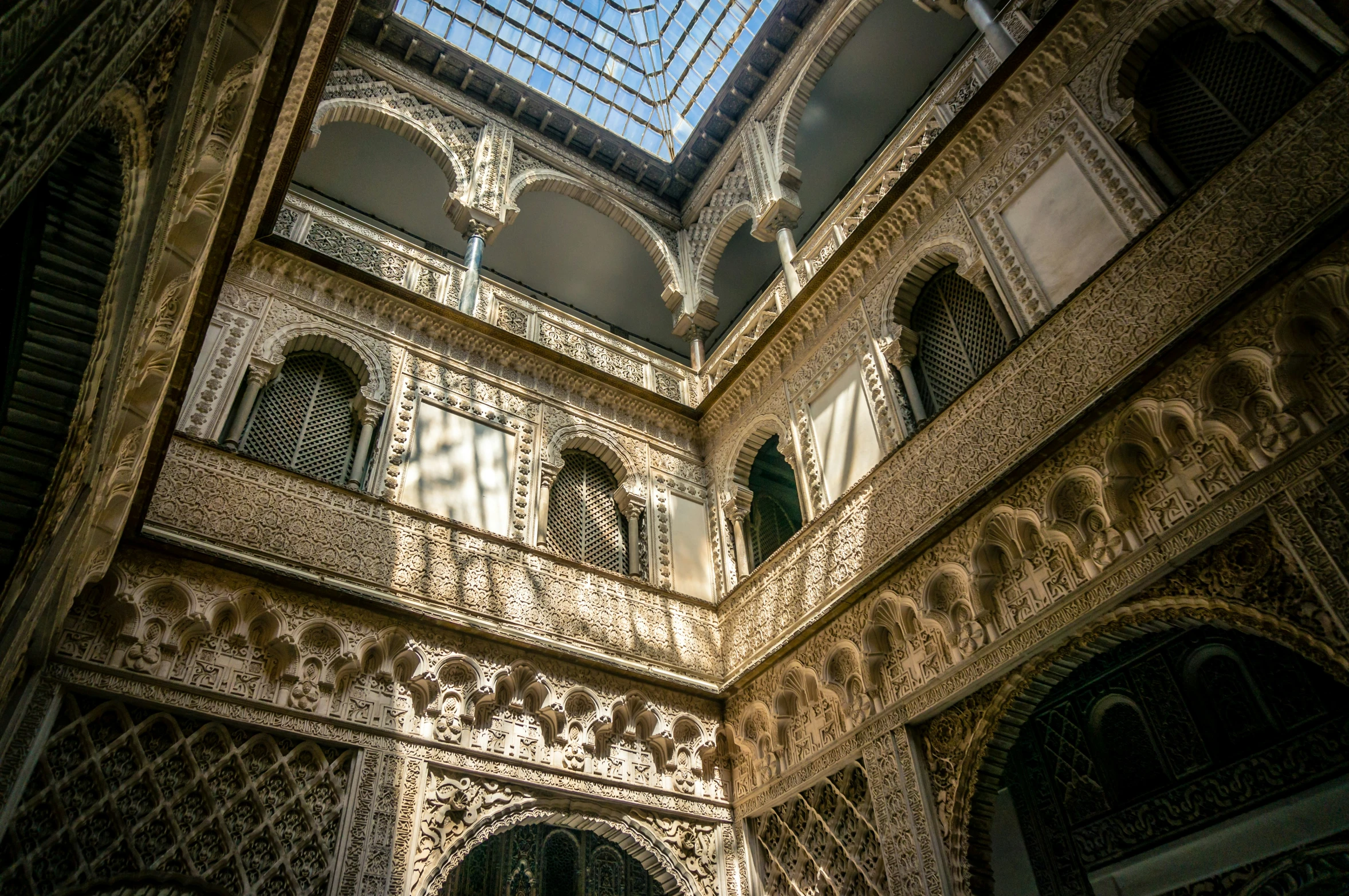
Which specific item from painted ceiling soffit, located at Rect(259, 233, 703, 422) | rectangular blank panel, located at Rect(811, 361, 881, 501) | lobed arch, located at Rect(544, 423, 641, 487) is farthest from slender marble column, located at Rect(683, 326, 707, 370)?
rectangular blank panel, located at Rect(811, 361, 881, 501)

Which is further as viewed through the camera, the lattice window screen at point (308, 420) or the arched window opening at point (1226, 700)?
the lattice window screen at point (308, 420)

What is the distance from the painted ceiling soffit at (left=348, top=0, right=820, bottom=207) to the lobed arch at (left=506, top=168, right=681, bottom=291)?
0.50 metres

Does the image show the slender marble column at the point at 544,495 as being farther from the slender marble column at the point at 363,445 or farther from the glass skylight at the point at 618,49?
the glass skylight at the point at 618,49

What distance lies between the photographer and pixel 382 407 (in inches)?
253

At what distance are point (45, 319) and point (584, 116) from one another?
7.82 metres

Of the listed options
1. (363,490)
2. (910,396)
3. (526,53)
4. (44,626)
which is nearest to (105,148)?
(44,626)

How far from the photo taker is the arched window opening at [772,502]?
8.41 m

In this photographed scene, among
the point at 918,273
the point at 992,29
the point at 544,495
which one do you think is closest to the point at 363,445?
the point at 544,495

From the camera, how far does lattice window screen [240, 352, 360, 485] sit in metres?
6.05

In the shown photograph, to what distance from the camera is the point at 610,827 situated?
5.50 m

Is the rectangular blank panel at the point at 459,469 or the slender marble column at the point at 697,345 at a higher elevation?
the slender marble column at the point at 697,345

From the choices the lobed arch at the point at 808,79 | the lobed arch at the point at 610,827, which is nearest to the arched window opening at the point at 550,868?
the lobed arch at the point at 610,827

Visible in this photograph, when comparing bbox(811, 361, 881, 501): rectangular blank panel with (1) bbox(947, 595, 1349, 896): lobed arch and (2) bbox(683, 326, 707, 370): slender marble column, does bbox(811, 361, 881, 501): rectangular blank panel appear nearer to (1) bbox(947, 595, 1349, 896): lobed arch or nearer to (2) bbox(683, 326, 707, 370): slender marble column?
(1) bbox(947, 595, 1349, 896): lobed arch

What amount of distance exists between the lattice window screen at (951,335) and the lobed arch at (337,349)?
384cm
